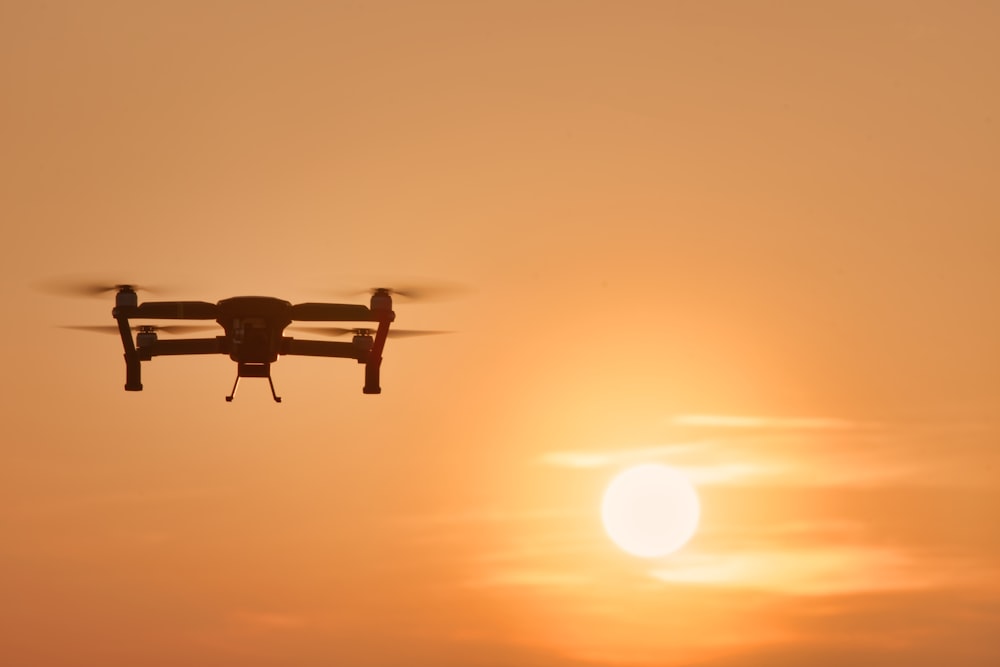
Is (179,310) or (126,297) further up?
(126,297)

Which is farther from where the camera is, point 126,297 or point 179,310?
point 126,297

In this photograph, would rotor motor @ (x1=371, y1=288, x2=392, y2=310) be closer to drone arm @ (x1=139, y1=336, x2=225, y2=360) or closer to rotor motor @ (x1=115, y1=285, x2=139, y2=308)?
drone arm @ (x1=139, y1=336, x2=225, y2=360)

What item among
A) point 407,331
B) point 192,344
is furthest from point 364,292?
point 192,344

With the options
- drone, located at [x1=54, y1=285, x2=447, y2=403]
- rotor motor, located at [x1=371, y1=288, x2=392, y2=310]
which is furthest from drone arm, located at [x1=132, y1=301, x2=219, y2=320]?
rotor motor, located at [x1=371, y1=288, x2=392, y2=310]

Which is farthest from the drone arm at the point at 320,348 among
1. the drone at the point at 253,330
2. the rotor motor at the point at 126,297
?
the rotor motor at the point at 126,297

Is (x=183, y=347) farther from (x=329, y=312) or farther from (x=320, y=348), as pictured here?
(x=329, y=312)

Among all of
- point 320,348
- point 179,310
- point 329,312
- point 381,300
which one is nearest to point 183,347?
point 179,310

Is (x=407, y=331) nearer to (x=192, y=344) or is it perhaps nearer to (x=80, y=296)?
(x=192, y=344)
